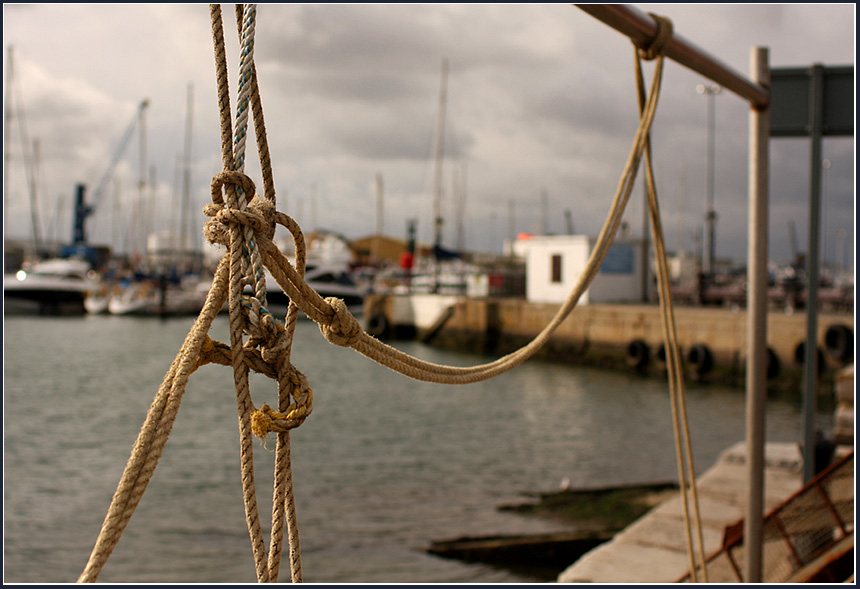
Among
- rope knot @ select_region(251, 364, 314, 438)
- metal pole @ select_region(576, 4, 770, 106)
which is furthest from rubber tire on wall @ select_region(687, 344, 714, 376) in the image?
rope knot @ select_region(251, 364, 314, 438)

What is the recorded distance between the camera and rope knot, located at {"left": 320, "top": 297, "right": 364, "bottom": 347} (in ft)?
5.02

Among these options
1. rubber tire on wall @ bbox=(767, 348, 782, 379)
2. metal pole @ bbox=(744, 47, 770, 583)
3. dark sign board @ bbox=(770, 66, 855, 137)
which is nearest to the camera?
metal pole @ bbox=(744, 47, 770, 583)

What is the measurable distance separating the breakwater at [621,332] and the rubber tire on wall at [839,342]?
25mm

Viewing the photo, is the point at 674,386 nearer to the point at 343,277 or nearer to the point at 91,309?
the point at 343,277

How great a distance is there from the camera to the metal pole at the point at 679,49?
7.93 ft

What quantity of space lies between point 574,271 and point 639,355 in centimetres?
606

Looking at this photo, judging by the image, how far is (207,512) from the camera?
34.0 ft

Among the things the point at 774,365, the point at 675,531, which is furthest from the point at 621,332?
the point at 675,531

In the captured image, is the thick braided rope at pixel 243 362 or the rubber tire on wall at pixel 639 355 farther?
the rubber tire on wall at pixel 639 355

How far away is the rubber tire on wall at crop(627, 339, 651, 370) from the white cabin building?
5.14m

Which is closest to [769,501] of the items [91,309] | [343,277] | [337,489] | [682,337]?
[337,489]

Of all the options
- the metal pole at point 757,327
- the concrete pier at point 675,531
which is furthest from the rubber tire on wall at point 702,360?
the metal pole at point 757,327

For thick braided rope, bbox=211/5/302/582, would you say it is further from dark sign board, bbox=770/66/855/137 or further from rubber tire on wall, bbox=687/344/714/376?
rubber tire on wall, bbox=687/344/714/376

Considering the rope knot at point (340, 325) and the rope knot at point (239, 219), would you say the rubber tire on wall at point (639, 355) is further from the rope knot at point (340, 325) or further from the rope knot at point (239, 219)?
the rope knot at point (239, 219)
